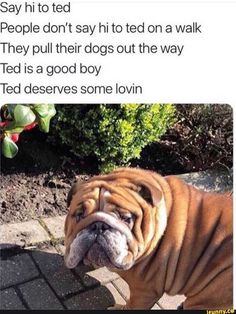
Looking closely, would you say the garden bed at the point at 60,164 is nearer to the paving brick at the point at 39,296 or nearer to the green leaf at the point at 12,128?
the paving brick at the point at 39,296

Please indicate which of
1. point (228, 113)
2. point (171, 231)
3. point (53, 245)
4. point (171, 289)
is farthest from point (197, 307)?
point (228, 113)

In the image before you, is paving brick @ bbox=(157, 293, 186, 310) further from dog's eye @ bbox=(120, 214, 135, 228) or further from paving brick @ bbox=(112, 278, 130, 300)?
dog's eye @ bbox=(120, 214, 135, 228)

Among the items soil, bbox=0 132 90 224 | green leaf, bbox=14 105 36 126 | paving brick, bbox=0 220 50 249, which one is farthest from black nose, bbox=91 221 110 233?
soil, bbox=0 132 90 224

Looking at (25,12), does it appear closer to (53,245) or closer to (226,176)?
(53,245)

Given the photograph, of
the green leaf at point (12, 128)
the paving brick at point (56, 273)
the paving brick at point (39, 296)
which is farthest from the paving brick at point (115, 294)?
the green leaf at point (12, 128)

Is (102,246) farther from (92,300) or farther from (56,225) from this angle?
(56,225)

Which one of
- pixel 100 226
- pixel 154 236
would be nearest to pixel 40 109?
pixel 100 226

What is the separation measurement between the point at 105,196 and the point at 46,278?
0.72 meters

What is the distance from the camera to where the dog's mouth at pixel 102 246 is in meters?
2.40

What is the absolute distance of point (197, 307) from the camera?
8.63 feet

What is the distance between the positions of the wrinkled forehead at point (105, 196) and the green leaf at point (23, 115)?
39 centimetres

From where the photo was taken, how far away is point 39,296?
2783 mm

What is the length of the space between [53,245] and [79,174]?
0.59m

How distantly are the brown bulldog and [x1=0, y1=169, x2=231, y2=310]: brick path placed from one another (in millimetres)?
228
